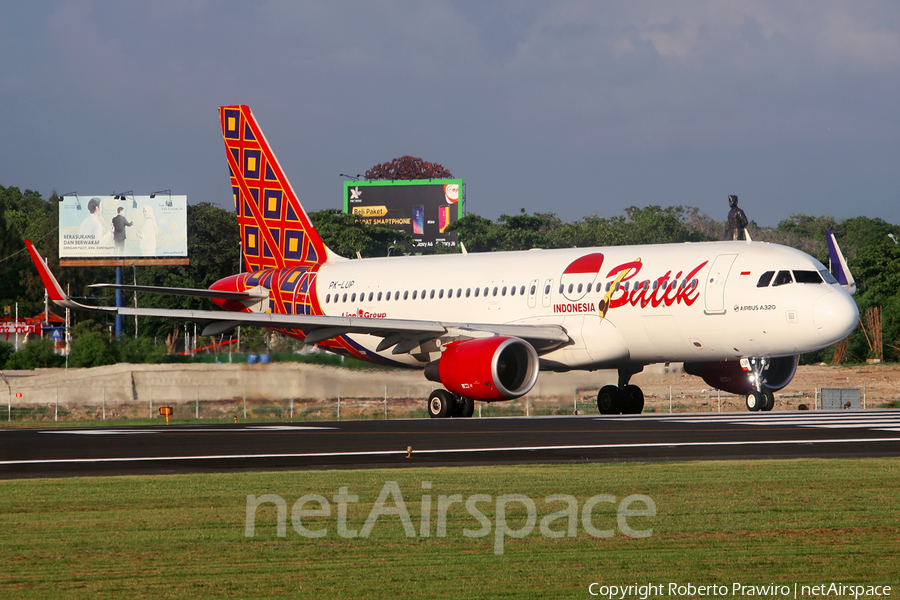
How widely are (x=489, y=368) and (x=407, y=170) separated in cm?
12653

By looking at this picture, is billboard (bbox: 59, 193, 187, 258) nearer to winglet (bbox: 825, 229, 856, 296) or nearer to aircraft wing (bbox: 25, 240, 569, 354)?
winglet (bbox: 825, 229, 856, 296)

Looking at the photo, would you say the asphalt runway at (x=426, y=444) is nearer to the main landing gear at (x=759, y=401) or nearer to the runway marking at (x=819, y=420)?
the runway marking at (x=819, y=420)

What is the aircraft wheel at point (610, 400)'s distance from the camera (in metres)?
27.8

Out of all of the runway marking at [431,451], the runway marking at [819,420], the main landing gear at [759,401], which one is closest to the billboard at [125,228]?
the main landing gear at [759,401]

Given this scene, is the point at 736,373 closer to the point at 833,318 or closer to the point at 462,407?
the point at 833,318

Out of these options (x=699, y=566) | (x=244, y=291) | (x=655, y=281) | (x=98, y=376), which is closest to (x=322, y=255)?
(x=244, y=291)

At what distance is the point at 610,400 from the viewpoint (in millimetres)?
27922

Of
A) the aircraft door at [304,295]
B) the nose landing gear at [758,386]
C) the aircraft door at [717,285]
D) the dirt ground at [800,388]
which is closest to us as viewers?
the aircraft door at [717,285]

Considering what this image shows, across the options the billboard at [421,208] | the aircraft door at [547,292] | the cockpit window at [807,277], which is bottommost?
the aircraft door at [547,292]

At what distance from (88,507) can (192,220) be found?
89.6m

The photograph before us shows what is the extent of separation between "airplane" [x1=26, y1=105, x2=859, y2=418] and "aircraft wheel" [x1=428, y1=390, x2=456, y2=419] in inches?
1.1

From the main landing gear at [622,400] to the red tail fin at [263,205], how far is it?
33.3 feet

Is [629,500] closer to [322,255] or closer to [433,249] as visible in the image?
[322,255]

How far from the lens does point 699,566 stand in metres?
6.83
